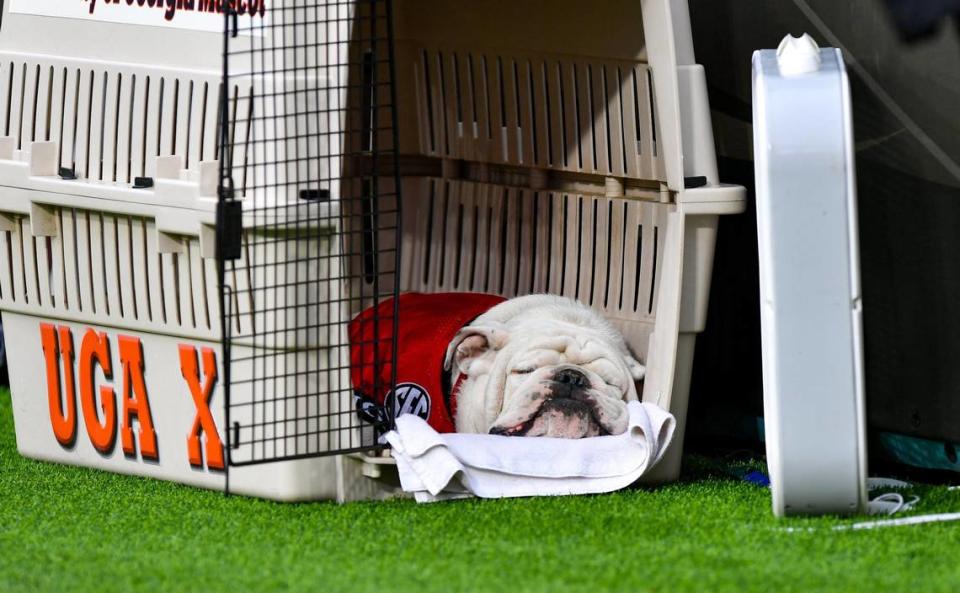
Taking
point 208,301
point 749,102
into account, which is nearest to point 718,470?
point 749,102

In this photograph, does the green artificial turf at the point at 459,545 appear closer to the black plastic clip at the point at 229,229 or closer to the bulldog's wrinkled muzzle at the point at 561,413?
the bulldog's wrinkled muzzle at the point at 561,413

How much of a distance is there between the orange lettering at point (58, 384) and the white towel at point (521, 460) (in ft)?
2.44

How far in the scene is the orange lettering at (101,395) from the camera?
3080 millimetres

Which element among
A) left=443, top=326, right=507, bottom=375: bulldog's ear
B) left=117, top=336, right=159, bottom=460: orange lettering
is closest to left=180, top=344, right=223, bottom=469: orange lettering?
left=117, top=336, right=159, bottom=460: orange lettering

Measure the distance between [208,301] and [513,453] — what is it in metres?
0.63

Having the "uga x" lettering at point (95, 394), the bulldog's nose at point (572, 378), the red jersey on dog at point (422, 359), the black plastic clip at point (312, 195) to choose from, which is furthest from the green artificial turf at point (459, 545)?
the black plastic clip at point (312, 195)

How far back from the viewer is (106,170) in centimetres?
302

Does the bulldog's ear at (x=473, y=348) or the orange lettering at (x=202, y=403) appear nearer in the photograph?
the orange lettering at (x=202, y=403)

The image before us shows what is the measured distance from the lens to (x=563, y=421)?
2.99 metres

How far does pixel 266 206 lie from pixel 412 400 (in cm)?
69

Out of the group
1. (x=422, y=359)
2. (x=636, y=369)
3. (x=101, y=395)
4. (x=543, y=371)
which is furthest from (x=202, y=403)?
(x=636, y=369)

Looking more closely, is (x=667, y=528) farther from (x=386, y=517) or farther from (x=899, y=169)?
(x=899, y=169)

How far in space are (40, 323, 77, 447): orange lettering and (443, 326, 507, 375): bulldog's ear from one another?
767 millimetres

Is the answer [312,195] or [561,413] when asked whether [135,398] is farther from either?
[561,413]
